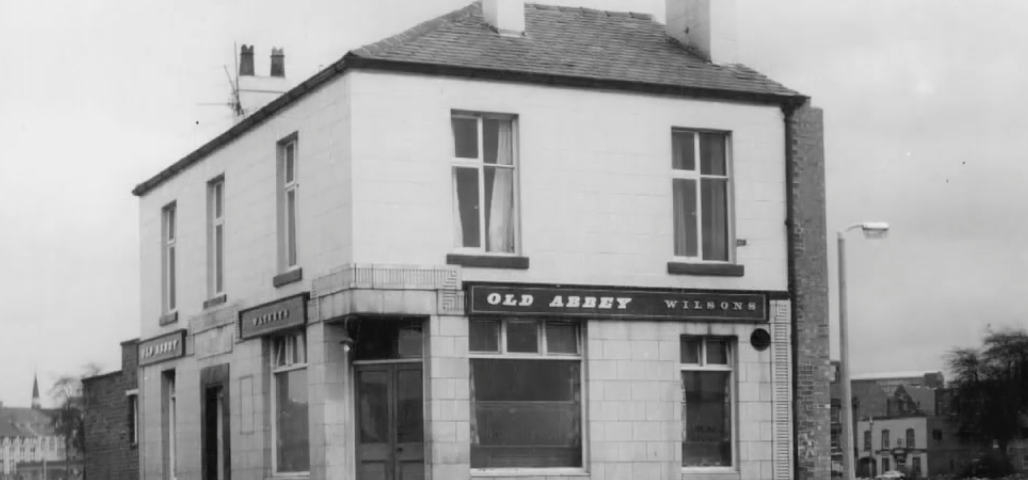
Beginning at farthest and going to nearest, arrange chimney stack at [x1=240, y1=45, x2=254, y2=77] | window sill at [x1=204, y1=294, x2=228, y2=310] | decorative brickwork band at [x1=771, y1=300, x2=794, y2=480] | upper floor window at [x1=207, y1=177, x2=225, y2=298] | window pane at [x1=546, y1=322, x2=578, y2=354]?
chimney stack at [x1=240, y1=45, x2=254, y2=77] < upper floor window at [x1=207, y1=177, x2=225, y2=298] < window sill at [x1=204, y1=294, x2=228, y2=310] < decorative brickwork band at [x1=771, y1=300, x2=794, y2=480] < window pane at [x1=546, y1=322, x2=578, y2=354]

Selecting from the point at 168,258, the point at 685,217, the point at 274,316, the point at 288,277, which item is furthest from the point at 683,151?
the point at 168,258

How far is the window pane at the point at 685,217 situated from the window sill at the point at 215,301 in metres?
8.15

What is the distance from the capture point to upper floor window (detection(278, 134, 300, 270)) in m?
25.3

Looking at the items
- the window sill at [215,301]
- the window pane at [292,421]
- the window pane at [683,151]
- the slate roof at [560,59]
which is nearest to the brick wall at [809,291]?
the slate roof at [560,59]

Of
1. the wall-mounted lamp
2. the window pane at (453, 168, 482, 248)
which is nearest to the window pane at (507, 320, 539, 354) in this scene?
the window pane at (453, 168, 482, 248)

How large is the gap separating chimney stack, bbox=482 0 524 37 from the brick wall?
463cm

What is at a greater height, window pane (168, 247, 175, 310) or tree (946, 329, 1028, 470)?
window pane (168, 247, 175, 310)

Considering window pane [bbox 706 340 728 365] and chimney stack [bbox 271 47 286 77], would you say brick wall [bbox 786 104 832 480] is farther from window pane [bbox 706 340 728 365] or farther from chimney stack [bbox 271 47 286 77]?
chimney stack [bbox 271 47 286 77]

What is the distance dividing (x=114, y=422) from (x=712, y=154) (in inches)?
810

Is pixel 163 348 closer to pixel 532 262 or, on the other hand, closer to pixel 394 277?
pixel 394 277

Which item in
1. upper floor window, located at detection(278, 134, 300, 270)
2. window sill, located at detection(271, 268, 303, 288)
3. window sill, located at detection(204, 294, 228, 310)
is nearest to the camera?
window sill, located at detection(271, 268, 303, 288)

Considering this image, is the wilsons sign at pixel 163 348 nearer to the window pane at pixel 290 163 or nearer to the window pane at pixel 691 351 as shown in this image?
the window pane at pixel 290 163

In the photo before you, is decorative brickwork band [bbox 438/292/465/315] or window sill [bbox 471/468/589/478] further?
window sill [bbox 471/468/589/478]

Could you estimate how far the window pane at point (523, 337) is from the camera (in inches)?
928
